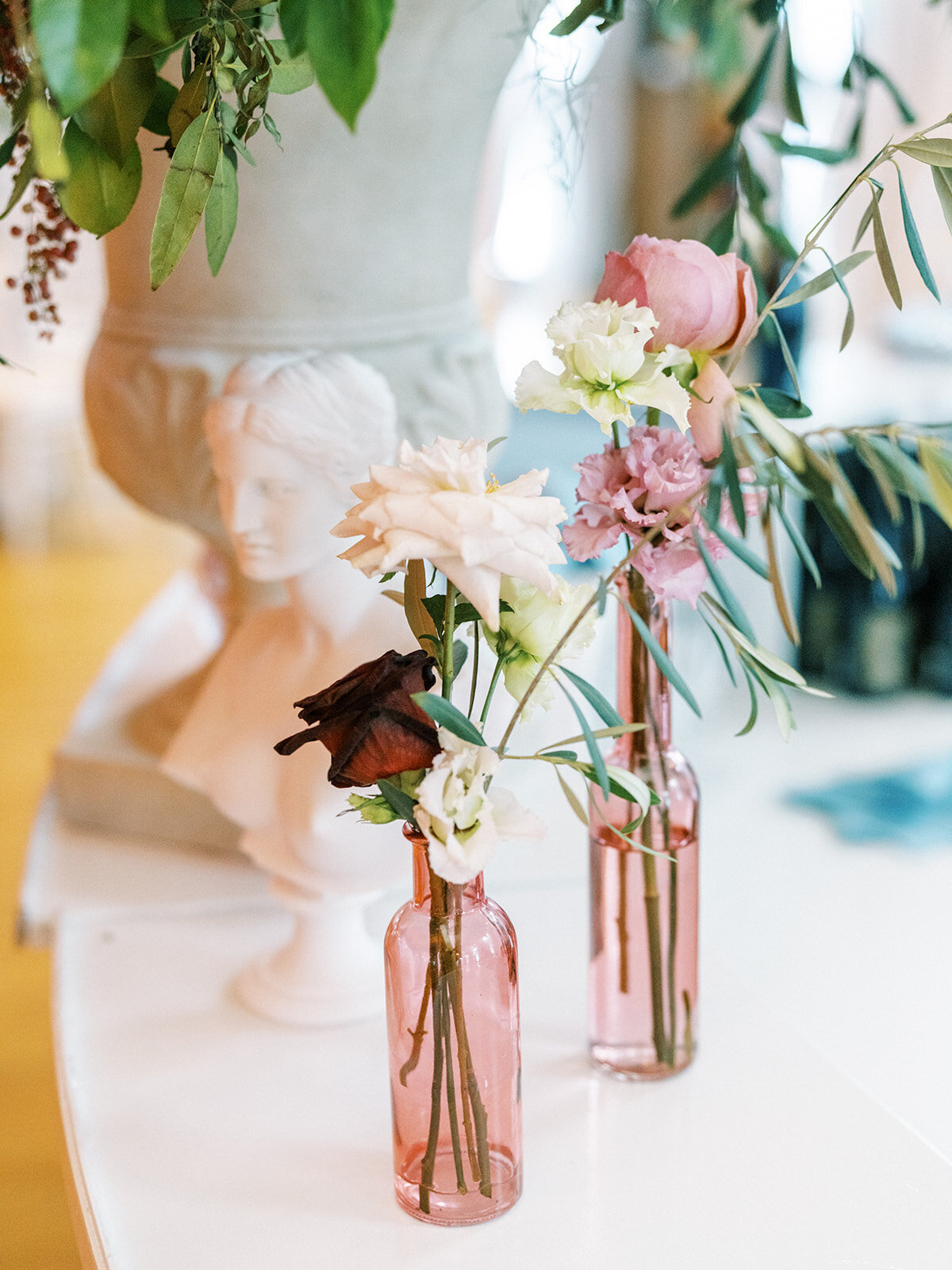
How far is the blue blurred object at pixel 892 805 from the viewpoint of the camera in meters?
1.23

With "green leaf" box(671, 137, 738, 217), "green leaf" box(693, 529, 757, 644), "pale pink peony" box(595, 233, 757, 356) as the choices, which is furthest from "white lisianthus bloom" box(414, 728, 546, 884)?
"green leaf" box(671, 137, 738, 217)

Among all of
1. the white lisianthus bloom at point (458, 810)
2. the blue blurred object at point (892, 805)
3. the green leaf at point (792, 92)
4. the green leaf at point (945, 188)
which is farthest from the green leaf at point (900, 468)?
the blue blurred object at point (892, 805)

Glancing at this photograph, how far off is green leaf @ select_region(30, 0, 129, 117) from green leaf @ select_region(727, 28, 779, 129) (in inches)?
26.4

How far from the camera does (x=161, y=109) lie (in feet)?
A: 2.02

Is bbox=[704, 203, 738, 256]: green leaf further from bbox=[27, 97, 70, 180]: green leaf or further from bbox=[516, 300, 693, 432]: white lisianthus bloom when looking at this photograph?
bbox=[27, 97, 70, 180]: green leaf

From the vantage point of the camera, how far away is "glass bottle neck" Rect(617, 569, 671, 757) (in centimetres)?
75

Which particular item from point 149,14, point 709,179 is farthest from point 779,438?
point 709,179

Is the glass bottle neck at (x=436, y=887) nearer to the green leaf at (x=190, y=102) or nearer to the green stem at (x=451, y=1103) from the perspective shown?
the green stem at (x=451, y=1103)

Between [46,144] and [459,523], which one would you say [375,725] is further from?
[46,144]

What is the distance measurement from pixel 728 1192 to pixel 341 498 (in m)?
0.48

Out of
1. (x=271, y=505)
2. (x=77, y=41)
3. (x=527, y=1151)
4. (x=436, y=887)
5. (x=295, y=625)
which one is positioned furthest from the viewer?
(x=295, y=625)

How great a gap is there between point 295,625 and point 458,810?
1.48ft

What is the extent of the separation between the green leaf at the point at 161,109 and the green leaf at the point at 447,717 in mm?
287

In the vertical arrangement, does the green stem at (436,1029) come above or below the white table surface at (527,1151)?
above
